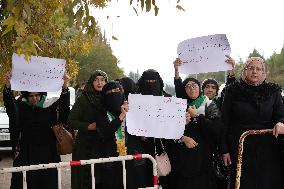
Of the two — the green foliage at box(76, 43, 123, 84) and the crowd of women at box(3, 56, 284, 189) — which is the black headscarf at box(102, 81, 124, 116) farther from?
the green foliage at box(76, 43, 123, 84)

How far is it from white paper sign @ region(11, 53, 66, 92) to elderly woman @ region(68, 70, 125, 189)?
0.37m

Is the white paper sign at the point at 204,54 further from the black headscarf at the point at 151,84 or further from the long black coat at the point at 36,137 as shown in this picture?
the long black coat at the point at 36,137

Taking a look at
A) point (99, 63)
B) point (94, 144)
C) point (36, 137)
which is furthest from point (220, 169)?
point (99, 63)

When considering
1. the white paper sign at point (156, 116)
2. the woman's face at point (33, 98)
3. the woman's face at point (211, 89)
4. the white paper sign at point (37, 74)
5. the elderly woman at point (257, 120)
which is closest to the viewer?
the white paper sign at point (156, 116)

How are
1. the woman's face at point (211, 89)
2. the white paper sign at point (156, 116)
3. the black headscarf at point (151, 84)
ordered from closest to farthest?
the white paper sign at point (156, 116) < the black headscarf at point (151, 84) < the woman's face at point (211, 89)

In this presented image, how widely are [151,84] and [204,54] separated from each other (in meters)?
0.69

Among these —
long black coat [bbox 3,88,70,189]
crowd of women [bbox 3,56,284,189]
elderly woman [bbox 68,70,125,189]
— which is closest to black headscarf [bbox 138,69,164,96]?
crowd of women [bbox 3,56,284,189]

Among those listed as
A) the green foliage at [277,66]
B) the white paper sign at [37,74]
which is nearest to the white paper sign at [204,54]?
the white paper sign at [37,74]

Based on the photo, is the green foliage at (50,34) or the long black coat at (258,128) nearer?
the long black coat at (258,128)

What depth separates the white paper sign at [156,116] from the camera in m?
4.11

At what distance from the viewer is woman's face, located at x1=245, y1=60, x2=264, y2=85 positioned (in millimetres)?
4176

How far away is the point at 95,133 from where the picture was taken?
4625 mm

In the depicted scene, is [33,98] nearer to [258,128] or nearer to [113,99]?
[113,99]

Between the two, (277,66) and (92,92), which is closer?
(92,92)
